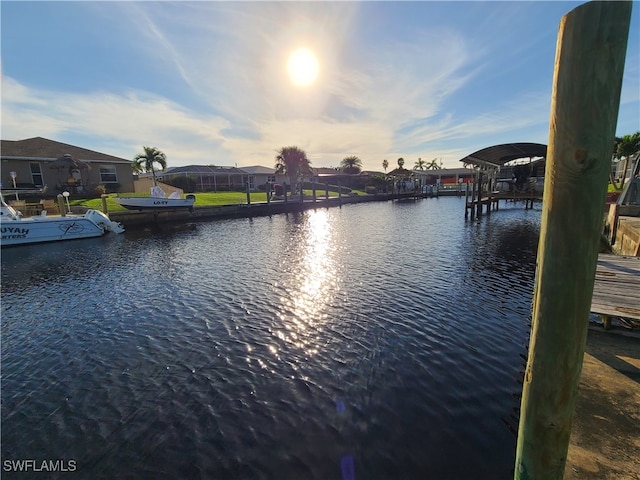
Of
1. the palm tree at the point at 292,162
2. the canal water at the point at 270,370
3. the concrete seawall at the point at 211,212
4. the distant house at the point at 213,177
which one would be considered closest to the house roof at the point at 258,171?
the distant house at the point at 213,177

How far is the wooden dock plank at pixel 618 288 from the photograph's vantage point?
5262 mm

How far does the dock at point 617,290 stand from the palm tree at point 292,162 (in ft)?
135

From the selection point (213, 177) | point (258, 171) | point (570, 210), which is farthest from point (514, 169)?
point (213, 177)

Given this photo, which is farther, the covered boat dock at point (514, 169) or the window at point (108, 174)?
the window at point (108, 174)

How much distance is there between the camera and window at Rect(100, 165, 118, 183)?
34575 millimetres

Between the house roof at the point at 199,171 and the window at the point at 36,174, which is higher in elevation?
the house roof at the point at 199,171

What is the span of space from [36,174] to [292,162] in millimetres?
29439

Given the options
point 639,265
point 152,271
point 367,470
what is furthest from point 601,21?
point 152,271

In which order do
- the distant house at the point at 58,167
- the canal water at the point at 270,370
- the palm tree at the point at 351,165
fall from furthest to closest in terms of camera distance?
the palm tree at the point at 351,165 < the distant house at the point at 58,167 < the canal water at the point at 270,370

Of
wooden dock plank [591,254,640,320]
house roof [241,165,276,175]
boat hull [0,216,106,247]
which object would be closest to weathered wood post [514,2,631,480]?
wooden dock plank [591,254,640,320]

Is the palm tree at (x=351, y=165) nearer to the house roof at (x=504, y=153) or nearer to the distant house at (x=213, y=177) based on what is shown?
the distant house at (x=213, y=177)

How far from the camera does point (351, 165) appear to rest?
82625mm

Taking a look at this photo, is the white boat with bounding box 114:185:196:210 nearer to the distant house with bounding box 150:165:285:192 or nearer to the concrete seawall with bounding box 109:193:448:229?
the concrete seawall with bounding box 109:193:448:229

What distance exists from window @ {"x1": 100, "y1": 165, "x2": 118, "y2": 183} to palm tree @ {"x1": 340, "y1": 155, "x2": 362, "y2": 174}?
2213 inches
